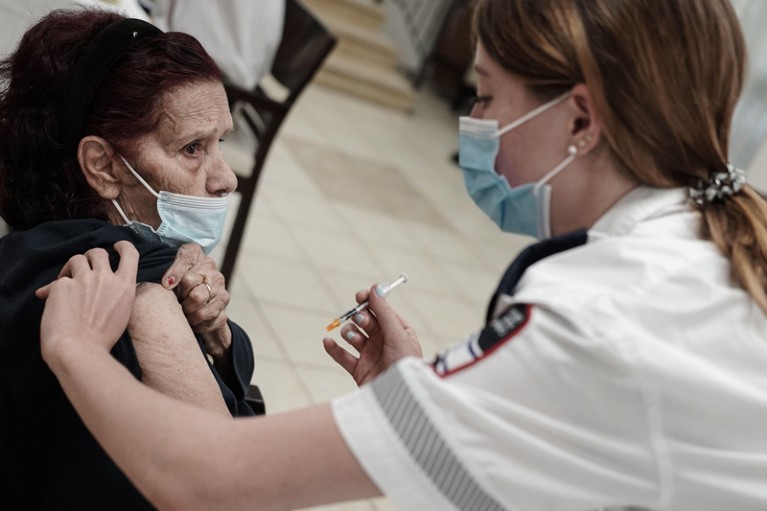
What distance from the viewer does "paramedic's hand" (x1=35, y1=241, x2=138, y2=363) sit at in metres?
1.01

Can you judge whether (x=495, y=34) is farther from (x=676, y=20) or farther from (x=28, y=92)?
(x=28, y=92)

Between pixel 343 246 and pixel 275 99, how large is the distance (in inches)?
50.7

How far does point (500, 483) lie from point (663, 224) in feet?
1.23

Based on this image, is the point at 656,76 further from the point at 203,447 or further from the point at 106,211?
the point at 106,211

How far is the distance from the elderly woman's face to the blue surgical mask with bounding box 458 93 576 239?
44 cm

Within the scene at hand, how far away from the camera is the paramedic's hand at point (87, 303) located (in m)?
1.01

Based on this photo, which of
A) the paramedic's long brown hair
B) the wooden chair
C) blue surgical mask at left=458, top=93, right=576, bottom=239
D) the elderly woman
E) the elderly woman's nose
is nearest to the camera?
the paramedic's long brown hair

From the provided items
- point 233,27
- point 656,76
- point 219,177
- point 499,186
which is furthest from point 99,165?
point 233,27

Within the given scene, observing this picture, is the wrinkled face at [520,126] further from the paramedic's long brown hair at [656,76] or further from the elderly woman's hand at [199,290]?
the elderly woman's hand at [199,290]

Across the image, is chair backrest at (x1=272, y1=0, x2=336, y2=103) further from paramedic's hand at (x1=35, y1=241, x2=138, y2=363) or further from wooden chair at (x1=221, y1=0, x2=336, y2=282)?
paramedic's hand at (x1=35, y1=241, x2=138, y2=363)

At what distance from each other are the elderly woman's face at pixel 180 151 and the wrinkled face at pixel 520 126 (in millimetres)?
488

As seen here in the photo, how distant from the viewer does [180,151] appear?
1376 millimetres

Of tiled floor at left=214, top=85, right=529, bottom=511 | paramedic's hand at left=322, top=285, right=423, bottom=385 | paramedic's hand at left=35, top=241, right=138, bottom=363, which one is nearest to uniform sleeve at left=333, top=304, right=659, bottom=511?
paramedic's hand at left=35, top=241, right=138, bottom=363

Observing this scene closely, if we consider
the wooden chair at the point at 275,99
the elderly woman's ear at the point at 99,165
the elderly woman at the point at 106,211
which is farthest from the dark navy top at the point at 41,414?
the wooden chair at the point at 275,99
